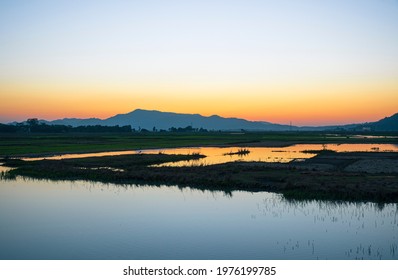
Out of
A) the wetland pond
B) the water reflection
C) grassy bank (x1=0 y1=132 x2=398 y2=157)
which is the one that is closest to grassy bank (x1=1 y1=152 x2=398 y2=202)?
the wetland pond

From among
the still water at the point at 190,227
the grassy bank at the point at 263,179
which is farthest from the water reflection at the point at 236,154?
the still water at the point at 190,227

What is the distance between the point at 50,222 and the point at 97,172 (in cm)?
1370

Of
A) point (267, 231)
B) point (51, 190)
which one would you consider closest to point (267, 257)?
point (267, 231)

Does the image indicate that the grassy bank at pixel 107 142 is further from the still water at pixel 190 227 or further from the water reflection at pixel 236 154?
the still water at pixel 190 227

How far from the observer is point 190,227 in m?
14.6

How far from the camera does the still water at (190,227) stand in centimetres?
1173

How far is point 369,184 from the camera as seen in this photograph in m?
21.5

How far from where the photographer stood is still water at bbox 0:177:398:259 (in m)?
11.7

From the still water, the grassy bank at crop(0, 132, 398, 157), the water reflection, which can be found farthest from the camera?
the grassy bank at crop(0, 132, 398, 157)

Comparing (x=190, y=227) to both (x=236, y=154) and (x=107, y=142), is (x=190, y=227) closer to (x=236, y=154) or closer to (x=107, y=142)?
(x=236, y=154)

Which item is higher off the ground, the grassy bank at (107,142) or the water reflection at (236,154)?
the grassy bank at (107,142)

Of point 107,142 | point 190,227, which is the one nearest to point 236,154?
point 107,142

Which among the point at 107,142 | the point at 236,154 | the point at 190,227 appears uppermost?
the point at 107,142

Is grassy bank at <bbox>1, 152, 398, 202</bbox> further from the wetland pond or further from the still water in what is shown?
the still water
